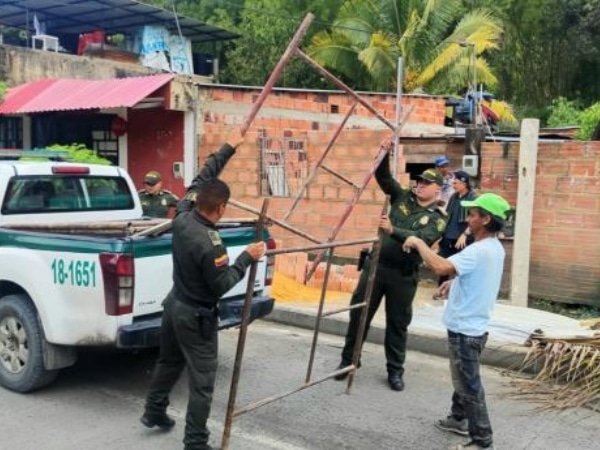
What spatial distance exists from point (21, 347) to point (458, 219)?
15.5 ft

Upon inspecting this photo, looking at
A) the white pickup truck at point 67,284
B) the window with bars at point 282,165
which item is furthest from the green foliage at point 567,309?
the white pickup truck at point 67,284

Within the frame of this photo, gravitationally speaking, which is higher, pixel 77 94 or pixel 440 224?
pixel 77 94

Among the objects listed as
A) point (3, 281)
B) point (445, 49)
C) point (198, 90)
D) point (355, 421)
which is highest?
point (445, 49)

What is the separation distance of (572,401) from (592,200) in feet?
11.1

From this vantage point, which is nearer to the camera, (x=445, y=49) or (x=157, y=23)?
(x=445, y=49)

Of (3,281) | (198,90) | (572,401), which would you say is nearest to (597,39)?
(198,90)

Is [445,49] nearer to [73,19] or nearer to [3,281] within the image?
[73,19]

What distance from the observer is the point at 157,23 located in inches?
829

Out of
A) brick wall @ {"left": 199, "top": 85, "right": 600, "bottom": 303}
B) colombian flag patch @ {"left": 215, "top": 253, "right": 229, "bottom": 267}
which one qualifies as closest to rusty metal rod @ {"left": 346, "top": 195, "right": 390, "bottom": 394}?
colombian flag patch @ {"left": 215, "top": 253, "right": 229, "bottom": 267}

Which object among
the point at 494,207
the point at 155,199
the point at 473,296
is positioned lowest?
the point at 473,296

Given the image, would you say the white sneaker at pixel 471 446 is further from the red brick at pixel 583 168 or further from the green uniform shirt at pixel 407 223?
the red brick at pixel 583 168

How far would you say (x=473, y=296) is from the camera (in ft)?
13.3

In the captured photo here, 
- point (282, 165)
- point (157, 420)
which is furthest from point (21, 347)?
point (282, 165)

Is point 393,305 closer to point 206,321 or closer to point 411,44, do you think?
point 206,321
